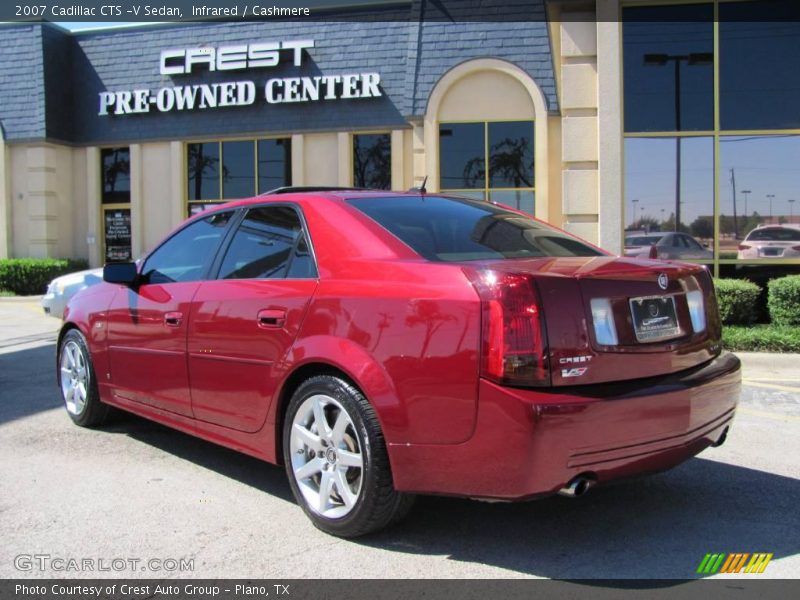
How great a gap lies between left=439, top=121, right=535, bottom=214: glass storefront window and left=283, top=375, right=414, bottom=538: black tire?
37.1 ft

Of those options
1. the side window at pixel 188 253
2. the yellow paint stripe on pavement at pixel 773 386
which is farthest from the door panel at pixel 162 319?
the yellow paint stripe on pavement at pixel 773 386

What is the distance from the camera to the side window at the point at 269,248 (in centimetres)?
382

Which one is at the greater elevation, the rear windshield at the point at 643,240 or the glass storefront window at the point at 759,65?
the glass storefront window at the point at 759,65

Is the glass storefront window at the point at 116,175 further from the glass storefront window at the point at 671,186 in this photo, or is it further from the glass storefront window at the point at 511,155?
the glass storefront window at the point at 671,186

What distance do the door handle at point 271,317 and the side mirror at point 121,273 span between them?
149 cm

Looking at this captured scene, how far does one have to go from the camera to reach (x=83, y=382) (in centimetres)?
543

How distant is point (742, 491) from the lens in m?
4.15

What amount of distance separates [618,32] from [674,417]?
10127 millimetres

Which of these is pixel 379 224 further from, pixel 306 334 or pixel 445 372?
pixel 445 372

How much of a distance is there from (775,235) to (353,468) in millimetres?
10658

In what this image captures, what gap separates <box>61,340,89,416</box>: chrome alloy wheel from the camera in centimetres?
542

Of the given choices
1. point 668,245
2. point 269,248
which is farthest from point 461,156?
point 269,248

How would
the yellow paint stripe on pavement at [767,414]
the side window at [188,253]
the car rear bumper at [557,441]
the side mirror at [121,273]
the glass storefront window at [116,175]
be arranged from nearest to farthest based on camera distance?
the car rear bumper at [557,441] → the side window at [188,253] → the side mirror at [121,273] → the yellow paint stripe on pavement at [767,414] → the glass storefront window at [116,175]

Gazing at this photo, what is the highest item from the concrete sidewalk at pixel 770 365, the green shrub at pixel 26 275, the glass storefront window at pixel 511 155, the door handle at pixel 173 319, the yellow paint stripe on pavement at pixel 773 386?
the glass storefront window at pixel 511 155
